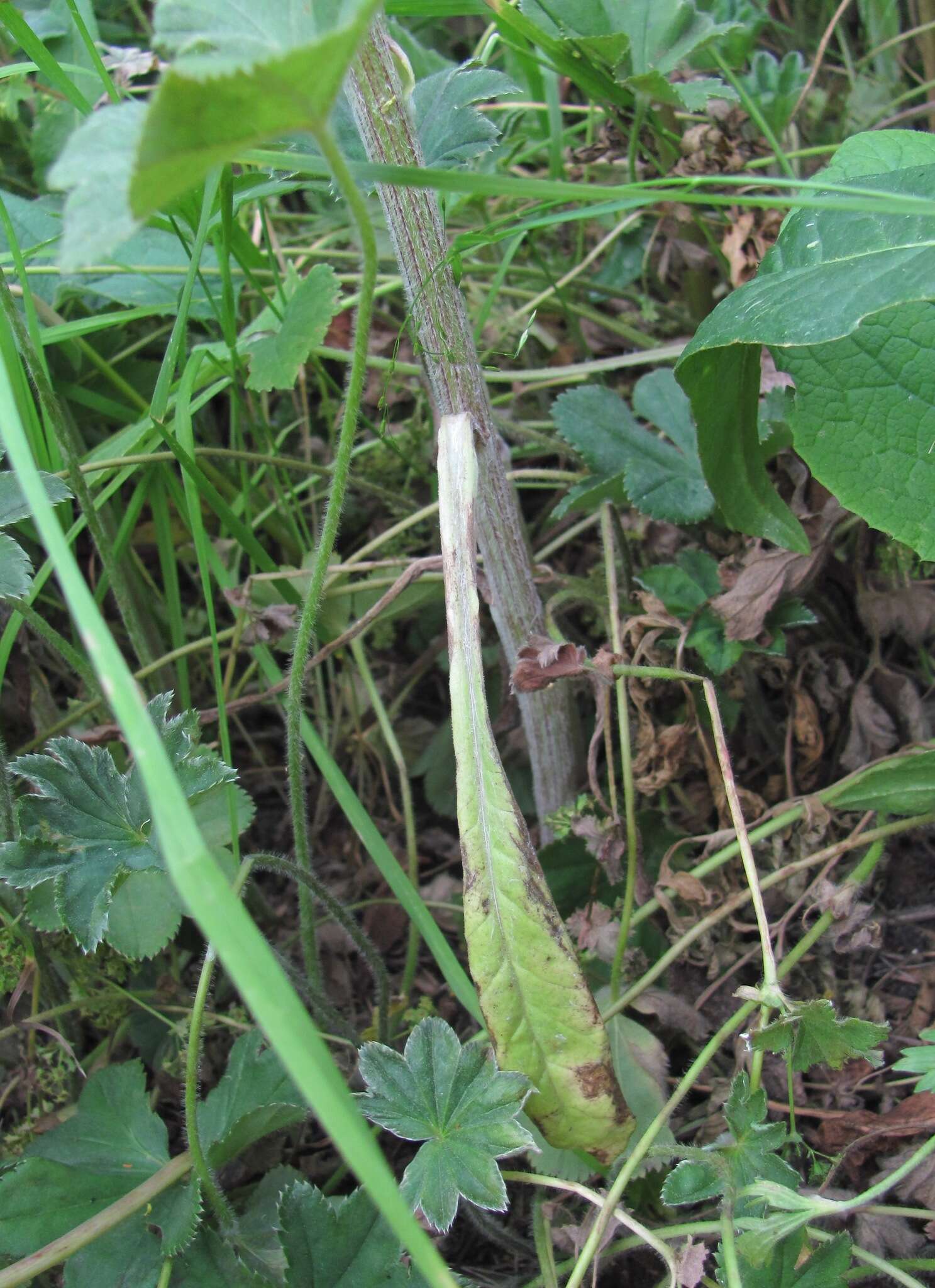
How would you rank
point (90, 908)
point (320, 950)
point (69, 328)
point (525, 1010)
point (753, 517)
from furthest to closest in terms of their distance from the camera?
point (320, 950) → point (69, 328) → point (753, 517) → point (90, 908) → point (525, 1010)

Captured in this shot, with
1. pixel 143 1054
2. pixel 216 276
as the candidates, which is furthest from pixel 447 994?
pixel 216 276

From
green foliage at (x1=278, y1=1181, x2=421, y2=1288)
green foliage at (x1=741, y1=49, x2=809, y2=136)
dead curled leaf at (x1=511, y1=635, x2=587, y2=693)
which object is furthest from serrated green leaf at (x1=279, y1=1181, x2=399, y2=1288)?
green foliage at (x1=741, y1=49, x2=809, y2=136)

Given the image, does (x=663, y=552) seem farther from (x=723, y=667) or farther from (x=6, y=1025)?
(x=6, y=1025)

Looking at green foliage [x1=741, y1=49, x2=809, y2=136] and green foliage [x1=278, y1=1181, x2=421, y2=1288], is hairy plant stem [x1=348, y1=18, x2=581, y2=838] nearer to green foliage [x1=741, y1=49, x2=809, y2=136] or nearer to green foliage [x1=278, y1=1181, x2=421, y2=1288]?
green foliage [x1=278, y1=1181, x2=421, y2=1288]

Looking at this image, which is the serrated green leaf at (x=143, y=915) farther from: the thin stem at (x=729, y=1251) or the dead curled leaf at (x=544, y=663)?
the thin stem at (x=729, y=1251)

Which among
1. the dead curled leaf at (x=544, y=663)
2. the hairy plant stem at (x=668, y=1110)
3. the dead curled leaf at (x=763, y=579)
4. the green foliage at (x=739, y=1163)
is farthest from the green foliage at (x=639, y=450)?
the green foliage at (x=739, y=1163)

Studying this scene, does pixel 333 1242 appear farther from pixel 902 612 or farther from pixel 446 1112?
pixel 902 612

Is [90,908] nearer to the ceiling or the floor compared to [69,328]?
nearer to the floor
